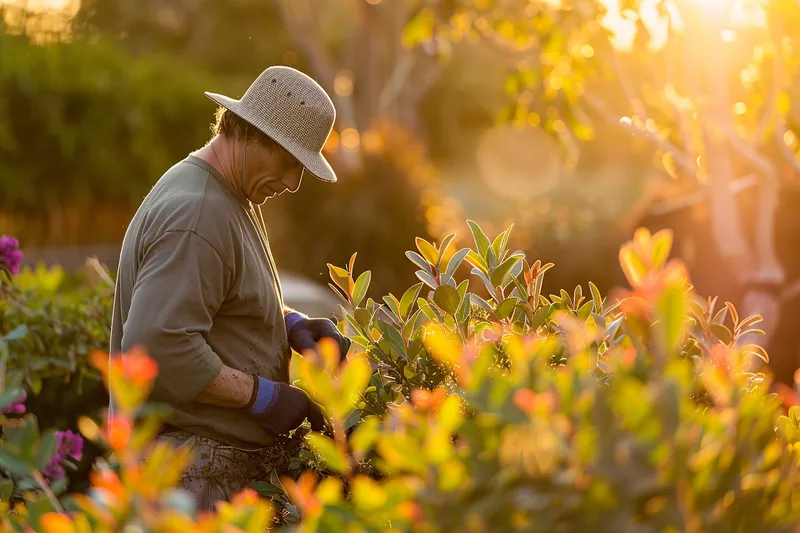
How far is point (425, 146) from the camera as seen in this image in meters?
14.1

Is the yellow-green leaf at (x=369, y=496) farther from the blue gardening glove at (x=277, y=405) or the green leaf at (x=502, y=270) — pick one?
the blue gardening glove at (x=277, y=405)

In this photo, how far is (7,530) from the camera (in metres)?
1.60

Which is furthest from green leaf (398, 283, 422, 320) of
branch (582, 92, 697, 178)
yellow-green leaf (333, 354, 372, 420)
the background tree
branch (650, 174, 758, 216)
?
branch (650, 174, 758, 216)

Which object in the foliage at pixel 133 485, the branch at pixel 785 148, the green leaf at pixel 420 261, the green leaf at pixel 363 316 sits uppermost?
the foliage at pixel 133 485

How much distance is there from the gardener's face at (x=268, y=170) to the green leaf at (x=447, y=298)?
2.43 ft

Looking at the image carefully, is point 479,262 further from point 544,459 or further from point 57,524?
point 57,524

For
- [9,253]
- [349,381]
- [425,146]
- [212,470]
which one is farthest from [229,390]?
[425,146]

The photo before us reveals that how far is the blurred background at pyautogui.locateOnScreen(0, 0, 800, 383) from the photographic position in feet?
22.1

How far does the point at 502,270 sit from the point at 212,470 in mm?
1073

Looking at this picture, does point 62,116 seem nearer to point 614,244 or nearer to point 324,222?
point 324,222

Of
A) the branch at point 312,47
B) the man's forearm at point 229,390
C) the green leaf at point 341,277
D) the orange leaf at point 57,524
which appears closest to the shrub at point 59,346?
the man's forearm at point 229,390

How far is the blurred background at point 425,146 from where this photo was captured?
265 inches

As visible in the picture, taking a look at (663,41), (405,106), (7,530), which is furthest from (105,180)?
(7,530)

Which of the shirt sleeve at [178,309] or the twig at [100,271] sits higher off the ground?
the shirt sleeve at [178,309]
